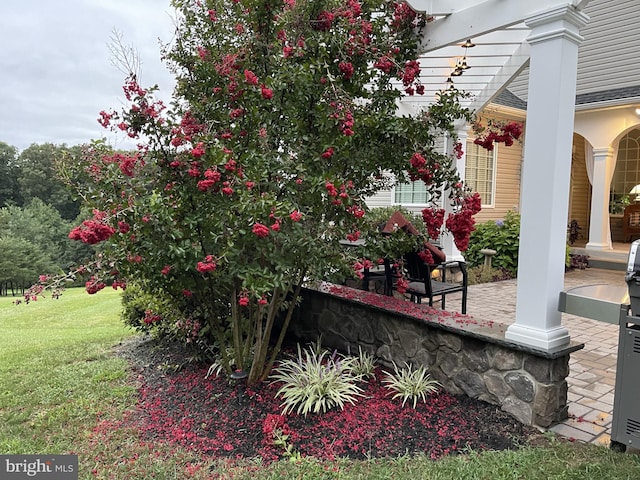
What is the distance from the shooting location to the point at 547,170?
2.54 m

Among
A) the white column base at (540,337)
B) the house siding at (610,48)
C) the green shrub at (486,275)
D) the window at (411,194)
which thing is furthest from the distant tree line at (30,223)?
the white column base at (540,337)

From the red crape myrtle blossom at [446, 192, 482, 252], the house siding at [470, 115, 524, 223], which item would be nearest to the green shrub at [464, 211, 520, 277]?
the house siding at [470, 115, 524, 223]

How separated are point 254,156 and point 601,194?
832cm

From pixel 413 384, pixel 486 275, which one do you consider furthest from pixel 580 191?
pixel 413 384

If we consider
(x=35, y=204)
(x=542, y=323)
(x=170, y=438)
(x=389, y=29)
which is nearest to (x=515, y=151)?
(x=389, y=29)

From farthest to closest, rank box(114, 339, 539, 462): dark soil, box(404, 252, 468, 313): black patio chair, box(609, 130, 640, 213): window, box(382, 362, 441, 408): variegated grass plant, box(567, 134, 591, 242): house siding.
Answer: box(567, 134, 591, 242): house siding → box(609, 130, 640, 213): window → box(404, 252, 468, 313): black patio chair → box(382, 362, 441, 408): variegated grass plant → box(114, 339, 539, 462): dark soil

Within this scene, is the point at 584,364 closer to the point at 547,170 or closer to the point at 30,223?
the point at 547,170

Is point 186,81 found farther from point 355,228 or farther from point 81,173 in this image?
point 355,228

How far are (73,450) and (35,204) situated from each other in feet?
118

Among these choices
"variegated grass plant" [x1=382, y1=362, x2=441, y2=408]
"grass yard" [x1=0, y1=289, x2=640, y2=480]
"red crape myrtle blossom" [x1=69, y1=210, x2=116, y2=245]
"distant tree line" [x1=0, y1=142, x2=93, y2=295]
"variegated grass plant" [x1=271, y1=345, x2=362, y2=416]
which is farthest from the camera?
"distant tree line" [x1=0, y1=142, x2=93, y2=295]

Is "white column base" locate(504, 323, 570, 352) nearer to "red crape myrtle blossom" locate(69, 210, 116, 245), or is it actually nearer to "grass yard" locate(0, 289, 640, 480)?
"grass yard" locate(0, 289, 640, 480)

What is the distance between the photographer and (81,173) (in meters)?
2.62

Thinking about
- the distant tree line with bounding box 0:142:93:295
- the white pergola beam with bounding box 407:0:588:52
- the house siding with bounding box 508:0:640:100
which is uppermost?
the house siding with bounding box 508:0:640:100

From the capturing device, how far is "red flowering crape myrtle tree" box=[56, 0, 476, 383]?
8.11 feet
